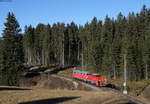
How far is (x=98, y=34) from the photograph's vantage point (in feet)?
375

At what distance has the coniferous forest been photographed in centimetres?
5375

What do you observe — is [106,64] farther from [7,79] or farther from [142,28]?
[7,79]

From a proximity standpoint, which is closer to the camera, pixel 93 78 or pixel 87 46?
pixel 93 78

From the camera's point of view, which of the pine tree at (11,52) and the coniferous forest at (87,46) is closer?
the pine tree at (11,52)

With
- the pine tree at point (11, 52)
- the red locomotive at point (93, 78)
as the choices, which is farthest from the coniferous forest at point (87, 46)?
the red locomotive at point (93, 78)

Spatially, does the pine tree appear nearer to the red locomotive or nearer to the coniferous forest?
the coniferous forest

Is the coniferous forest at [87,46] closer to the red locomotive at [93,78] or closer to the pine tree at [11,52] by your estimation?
the pine tree at [11,52]

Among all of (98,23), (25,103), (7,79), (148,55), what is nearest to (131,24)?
(98,23)

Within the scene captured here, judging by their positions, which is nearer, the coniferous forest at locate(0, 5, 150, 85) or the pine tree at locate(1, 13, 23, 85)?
the pine tree at locate(1, 13, 23, 85)

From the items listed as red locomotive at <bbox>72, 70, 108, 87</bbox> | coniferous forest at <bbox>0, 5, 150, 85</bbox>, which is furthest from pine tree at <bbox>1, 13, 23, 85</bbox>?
red locomotive at <bbox>72, 70, 108, 87</bbox>

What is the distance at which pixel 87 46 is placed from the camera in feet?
396

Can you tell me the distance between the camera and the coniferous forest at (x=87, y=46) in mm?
53750

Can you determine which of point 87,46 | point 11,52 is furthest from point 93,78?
point 87,46

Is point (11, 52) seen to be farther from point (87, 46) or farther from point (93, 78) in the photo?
point (87, 46)
